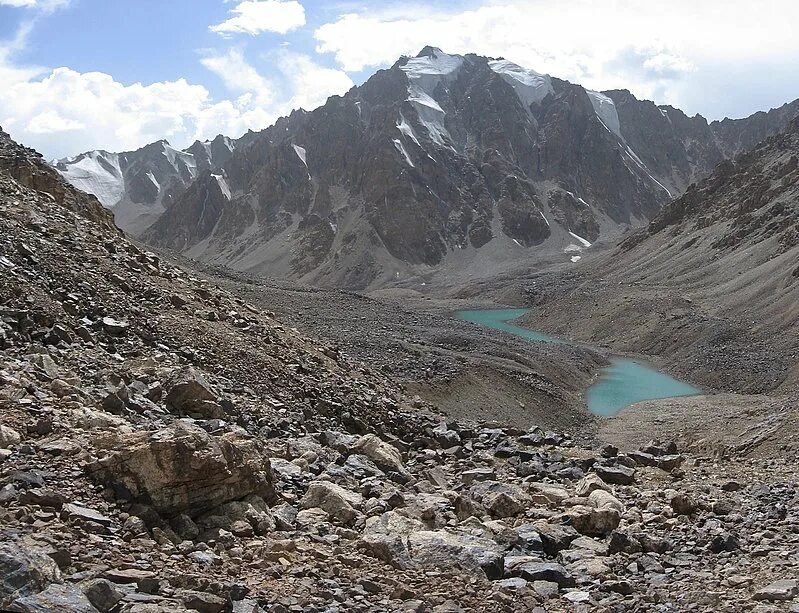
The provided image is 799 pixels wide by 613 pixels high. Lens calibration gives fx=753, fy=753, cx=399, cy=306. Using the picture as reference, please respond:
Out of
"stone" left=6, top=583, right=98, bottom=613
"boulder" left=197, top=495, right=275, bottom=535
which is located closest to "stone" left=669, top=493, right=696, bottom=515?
"boulder" left=197, top=495, right=275, bottom=535

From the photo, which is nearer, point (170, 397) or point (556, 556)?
point (556, 556)

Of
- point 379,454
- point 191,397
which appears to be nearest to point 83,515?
point 191,397

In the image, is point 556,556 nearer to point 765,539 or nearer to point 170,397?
point 765,539

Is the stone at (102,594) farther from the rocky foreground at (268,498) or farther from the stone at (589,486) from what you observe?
the stone at (589,486)

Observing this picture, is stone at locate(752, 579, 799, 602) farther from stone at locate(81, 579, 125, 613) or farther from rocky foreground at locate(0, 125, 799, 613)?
stone at locate(81, 579, 125, 613)

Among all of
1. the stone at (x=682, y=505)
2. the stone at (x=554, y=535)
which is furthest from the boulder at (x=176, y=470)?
the stone at (x=682, y=505)

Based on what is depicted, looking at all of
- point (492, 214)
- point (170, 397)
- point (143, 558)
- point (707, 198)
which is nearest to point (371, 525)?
point (143, 558)

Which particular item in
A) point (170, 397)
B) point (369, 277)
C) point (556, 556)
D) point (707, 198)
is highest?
point (707, 198)
